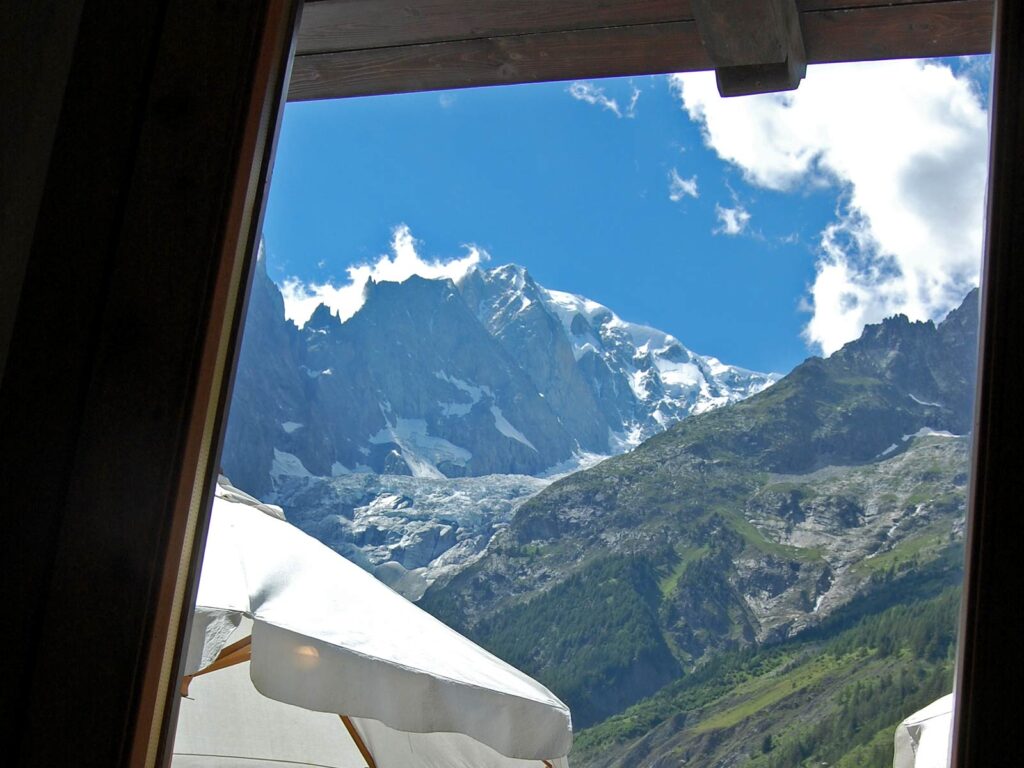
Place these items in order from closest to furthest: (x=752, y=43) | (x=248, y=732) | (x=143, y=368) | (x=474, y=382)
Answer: (x=143, y=368) → (x=752, y=43) → (x=248, y=732) → (x=474, y=382)

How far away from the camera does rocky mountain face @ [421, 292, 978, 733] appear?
39.0 meters

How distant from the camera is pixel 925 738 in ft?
9.68

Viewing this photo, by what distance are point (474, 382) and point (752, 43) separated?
68870 mm

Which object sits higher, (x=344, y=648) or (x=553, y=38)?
(x=553, y=38)

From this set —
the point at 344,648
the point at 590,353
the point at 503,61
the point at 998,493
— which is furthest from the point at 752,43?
the point at 590,353

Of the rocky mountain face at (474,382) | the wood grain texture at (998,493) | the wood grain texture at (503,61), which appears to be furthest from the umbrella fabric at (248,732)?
the rocky mountain face at (474,382)

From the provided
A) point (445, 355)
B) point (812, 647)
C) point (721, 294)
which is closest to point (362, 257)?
point (445, 355)

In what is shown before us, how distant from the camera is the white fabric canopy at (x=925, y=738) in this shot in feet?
9.31

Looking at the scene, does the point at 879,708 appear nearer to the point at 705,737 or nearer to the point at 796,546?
the point at 705,737

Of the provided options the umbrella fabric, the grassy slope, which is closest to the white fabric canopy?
the umbrella fabric

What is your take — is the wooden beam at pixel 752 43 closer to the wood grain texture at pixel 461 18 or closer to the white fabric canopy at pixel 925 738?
the wood grain texture at pixel 461 18

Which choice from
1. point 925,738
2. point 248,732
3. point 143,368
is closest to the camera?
point 143,368

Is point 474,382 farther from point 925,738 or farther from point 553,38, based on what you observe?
point 553,38

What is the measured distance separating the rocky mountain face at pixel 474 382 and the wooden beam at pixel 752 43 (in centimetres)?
5393
